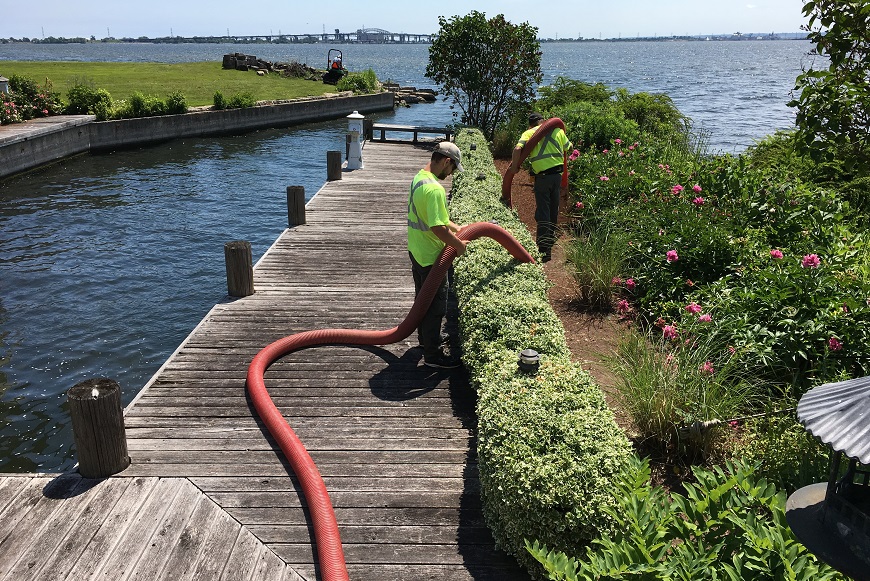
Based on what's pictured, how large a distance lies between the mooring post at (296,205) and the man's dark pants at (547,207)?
4548 mm

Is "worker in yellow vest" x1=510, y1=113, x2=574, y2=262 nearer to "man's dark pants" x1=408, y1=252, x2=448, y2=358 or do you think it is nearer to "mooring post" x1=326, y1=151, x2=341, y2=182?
"man's dark pants" x1=408, y1=252, x2=448, y2=358

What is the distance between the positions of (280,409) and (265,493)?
1257 mm

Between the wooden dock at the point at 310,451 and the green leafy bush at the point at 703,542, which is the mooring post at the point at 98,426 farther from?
the green leafy bush at the point at 703,542

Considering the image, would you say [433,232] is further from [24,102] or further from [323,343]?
[24,102]

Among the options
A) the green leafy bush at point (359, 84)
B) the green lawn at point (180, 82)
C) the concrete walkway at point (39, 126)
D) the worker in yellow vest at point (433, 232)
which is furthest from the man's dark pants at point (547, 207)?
the green leafy bush at point (359, 84)

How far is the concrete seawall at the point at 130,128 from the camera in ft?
69.4

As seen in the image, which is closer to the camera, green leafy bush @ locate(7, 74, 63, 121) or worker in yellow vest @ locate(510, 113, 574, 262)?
worker in yellow vest @ locate(510, 113, 574, 262)

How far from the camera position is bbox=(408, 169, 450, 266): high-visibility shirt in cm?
612

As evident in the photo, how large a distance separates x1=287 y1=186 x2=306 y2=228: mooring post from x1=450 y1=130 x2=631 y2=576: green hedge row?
21.3 ft

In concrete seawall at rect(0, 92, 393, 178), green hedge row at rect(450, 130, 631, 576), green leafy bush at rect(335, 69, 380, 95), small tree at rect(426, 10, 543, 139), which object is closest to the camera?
green hedge row at rect(450, 130, 631, 576)

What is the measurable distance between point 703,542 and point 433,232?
11.8 ft

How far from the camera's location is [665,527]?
351 cm

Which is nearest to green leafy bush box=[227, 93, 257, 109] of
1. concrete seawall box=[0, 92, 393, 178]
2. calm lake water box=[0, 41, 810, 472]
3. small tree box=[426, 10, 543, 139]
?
concrete seawall box=[0, 92, 393, 178]

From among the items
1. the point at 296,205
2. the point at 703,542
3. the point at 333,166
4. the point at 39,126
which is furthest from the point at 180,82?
the point at 703,542
